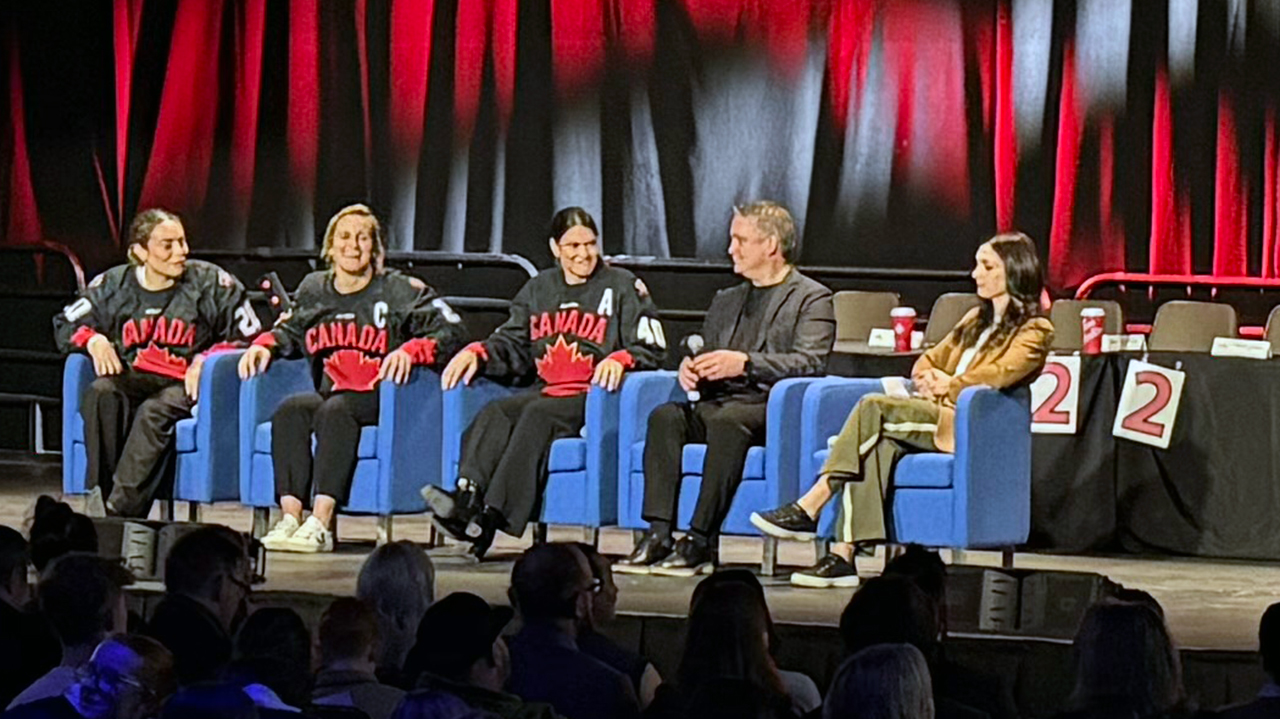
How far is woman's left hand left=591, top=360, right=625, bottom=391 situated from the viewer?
6801mm

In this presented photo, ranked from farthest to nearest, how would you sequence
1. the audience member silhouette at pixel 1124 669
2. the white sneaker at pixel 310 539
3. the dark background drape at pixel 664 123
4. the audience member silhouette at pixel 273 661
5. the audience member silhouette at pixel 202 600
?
1. the dark background drape at pixel 664 123
2. the white sneaker at pixel 310 539
3. the audience member silhouette at pixel 202 600
4. the audience member silhouette at pixel 1124 669
5. the audience member silhouette at pixel 273 661

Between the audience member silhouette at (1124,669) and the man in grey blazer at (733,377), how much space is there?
3.18 m

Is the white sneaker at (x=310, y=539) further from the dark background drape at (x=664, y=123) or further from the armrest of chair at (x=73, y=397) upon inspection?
the dark background drape at (x=664, y=123)

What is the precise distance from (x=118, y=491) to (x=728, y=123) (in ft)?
11.9

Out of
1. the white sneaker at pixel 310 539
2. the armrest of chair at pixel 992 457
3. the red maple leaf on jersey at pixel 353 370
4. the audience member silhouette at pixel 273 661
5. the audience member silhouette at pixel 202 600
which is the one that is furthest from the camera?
the red maple leaf on jersey at pixel 353 370

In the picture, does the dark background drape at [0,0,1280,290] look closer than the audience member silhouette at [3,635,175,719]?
No

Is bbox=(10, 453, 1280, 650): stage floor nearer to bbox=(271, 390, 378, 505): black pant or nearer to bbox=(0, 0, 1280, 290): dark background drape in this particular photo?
bbox=(271, 390, 378, 505): black pant

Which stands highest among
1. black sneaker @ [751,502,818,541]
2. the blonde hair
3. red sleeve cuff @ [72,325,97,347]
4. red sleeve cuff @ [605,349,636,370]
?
the blonde hair

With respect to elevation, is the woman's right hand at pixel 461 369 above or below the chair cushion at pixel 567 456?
above

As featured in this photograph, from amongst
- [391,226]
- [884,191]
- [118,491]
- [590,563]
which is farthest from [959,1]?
[590,563]

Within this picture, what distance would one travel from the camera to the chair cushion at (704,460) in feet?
21.8

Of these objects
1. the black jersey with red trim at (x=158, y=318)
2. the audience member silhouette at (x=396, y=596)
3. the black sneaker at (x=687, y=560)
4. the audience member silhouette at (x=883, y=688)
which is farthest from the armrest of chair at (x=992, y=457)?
the audience member silhouette at (x=883, y=688)

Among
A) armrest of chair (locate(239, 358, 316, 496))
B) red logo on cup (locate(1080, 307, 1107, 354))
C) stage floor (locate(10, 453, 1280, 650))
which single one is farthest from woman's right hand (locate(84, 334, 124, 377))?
red logo on cup (locate(1080, 307, 1107, 354))

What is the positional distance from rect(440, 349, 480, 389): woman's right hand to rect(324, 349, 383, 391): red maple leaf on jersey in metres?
0.25
